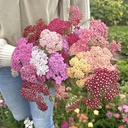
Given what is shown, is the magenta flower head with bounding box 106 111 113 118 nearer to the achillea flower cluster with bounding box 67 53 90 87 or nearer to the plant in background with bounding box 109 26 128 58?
the achillea flower cluster with bounding box 67 53 90 87

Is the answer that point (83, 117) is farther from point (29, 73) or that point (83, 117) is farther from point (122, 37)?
point (122, 37)

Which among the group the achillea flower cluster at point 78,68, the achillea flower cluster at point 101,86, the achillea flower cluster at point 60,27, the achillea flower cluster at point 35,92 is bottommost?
the achillea flower cluster at point 35,92

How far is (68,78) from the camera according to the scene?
1636 millimetres

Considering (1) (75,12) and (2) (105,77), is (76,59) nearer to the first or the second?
(2) (105,77)

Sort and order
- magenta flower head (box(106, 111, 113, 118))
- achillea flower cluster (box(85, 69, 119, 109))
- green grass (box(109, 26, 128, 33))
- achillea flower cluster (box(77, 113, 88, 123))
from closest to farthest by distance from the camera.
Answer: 1. achillea flower cluster (box(85, 69, 119, 109))
2. achillea flower cluster (box(77, 113, 88, 123))
3. magenta flower head (box(106, 111, 113, 118))
4. green grass (box(109, 26, 128, 33))

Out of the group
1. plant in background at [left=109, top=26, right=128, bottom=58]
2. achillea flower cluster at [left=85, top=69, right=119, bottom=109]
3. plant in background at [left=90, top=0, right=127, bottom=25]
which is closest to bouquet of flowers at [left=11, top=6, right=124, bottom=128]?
achillea flower cluster at [left=85, top=69, right=119, bottom=109]

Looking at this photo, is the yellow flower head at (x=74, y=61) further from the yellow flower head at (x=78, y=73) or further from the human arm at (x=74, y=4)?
the human arm at (x=74, y=4)

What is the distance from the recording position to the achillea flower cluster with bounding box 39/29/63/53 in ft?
4.99

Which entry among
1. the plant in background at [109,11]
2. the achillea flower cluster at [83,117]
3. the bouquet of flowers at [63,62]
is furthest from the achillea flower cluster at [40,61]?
the plant in background at [109,11]

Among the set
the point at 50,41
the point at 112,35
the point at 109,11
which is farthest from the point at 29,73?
the point at 109,11

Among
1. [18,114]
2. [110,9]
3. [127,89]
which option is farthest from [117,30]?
[18,114]

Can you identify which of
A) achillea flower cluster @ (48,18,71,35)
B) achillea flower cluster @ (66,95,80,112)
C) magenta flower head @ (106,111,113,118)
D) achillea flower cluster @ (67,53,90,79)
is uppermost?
achillea flower cluster @ (48,18,71,35)

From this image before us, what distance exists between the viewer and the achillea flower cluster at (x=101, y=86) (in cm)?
143

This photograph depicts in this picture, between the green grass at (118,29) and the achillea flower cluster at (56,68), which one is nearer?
the achillea flower cluster at (56,68)
